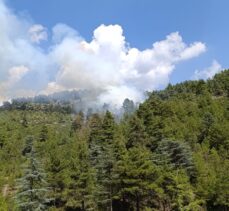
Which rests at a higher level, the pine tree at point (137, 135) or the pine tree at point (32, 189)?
the pine tree at point (137, 135)

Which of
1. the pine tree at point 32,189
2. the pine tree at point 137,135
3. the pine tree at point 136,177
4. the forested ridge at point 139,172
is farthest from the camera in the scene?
the pine tree at point 137,135

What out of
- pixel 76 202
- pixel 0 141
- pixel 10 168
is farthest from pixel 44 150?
pixel 76 202

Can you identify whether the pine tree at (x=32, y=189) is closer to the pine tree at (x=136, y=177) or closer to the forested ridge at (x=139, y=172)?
the forested ridge at (x=139, y=172)

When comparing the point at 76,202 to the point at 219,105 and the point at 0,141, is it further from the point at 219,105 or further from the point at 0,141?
the point at 0,141

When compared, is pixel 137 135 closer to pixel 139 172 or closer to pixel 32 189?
pixel 139 172

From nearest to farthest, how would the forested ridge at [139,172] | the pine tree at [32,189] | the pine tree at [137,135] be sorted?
1. the pine tree at [32,189]
2. the forested ridge at [139,172]
3. the pine tree at [137,135]

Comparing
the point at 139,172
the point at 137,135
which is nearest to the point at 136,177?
the point at 139,172

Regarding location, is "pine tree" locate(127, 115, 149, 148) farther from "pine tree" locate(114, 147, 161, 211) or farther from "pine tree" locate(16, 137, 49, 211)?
"pine tree" locate(16, 137, 49, 211)

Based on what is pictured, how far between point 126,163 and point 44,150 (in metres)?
46.6

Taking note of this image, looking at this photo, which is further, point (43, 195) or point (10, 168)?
point (10, 168)

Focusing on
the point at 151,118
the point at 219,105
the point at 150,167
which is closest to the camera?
the point at 150,167

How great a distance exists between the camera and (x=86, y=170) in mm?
48125

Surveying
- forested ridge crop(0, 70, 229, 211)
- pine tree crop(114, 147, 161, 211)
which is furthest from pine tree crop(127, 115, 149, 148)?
pine tree crop(114, 147, 161, 211)

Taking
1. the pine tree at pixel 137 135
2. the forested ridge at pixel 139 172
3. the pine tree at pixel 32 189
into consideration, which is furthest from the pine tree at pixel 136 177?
the pine tree at pixel 137 135
